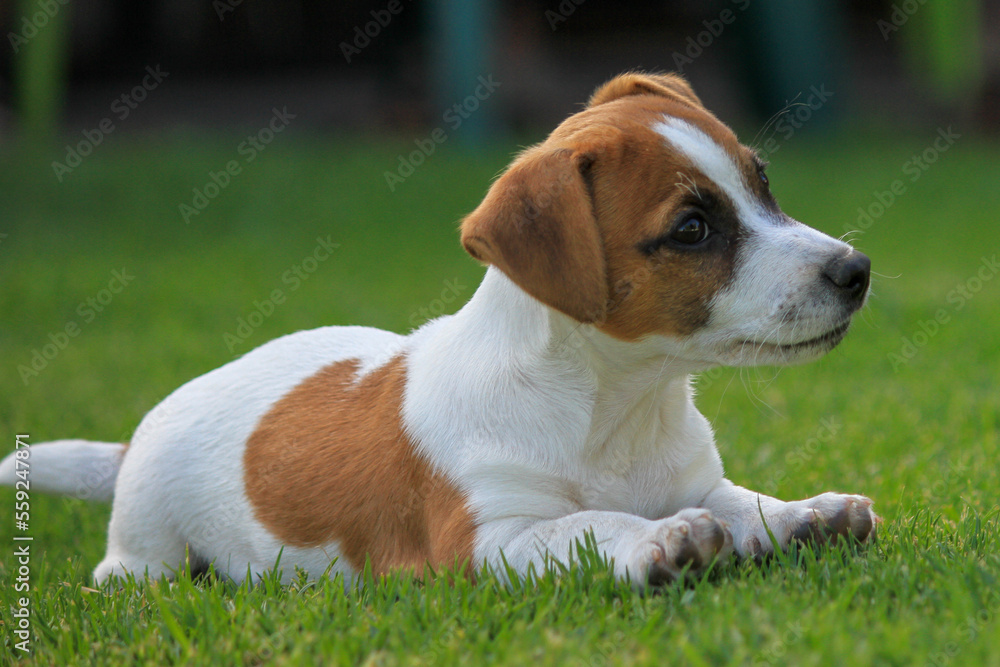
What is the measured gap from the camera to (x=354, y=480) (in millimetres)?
3566

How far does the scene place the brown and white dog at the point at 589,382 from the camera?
3.09 metres

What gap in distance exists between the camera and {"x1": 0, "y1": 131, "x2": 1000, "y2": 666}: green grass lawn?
2680 mm

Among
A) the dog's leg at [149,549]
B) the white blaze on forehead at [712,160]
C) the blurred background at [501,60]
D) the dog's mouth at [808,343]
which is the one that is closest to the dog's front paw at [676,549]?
the dog's mouth at [808,343]

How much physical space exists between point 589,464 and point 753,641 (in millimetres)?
940

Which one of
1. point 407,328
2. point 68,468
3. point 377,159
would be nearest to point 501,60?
point 377,159

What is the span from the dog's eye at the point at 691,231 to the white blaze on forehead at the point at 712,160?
0.13 m

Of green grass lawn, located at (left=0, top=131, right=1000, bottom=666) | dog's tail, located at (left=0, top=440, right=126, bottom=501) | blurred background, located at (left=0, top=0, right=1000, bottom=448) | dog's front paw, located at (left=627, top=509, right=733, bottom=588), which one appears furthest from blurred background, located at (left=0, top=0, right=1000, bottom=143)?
→ dog's front paw, located at (left=627, top=509, right=733, bottom=588)

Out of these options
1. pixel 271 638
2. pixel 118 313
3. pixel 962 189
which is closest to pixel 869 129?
pixel 962 189

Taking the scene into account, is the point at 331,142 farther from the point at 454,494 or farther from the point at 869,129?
the point at 454,494

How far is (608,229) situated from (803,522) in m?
1.02

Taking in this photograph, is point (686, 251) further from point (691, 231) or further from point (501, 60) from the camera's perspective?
point (501, 60)

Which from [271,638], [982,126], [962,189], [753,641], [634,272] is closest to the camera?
[753,641]

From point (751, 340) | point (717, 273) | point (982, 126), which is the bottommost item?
point (982, 126)

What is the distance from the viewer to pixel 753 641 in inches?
99.0
